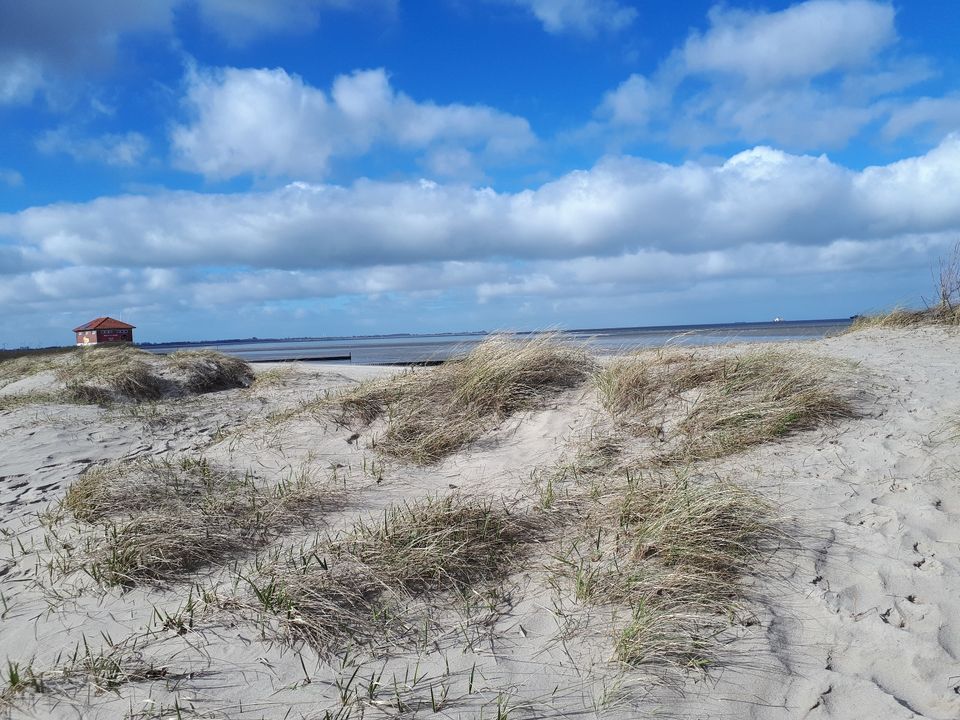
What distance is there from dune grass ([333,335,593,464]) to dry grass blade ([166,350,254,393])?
190 inches

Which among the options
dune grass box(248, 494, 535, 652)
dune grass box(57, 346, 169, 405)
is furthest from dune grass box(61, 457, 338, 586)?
dune grass box(57, 346, 169, 405)

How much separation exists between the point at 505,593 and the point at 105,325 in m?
26.9

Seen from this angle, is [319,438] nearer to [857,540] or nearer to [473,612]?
[473,612]

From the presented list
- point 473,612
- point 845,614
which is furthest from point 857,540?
point 473,612

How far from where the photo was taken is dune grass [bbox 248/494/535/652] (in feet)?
9.78

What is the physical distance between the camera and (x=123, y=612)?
318 cm

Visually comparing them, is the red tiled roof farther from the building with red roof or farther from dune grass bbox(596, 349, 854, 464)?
dune grass bbox(596, 349, 854, 464)

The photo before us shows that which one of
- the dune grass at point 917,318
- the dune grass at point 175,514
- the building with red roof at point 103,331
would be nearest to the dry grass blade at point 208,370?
the dune grass at point 175,514

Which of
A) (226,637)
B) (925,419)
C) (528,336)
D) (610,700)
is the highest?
(528,336)

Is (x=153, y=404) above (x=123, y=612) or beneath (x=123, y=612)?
above

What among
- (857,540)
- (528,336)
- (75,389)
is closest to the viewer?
(857,540)

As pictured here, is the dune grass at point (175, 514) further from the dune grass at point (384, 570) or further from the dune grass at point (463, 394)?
the dune grass at point (463, 394)

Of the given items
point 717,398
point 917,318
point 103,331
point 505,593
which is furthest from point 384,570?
point 103,331

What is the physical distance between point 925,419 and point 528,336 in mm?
3842
